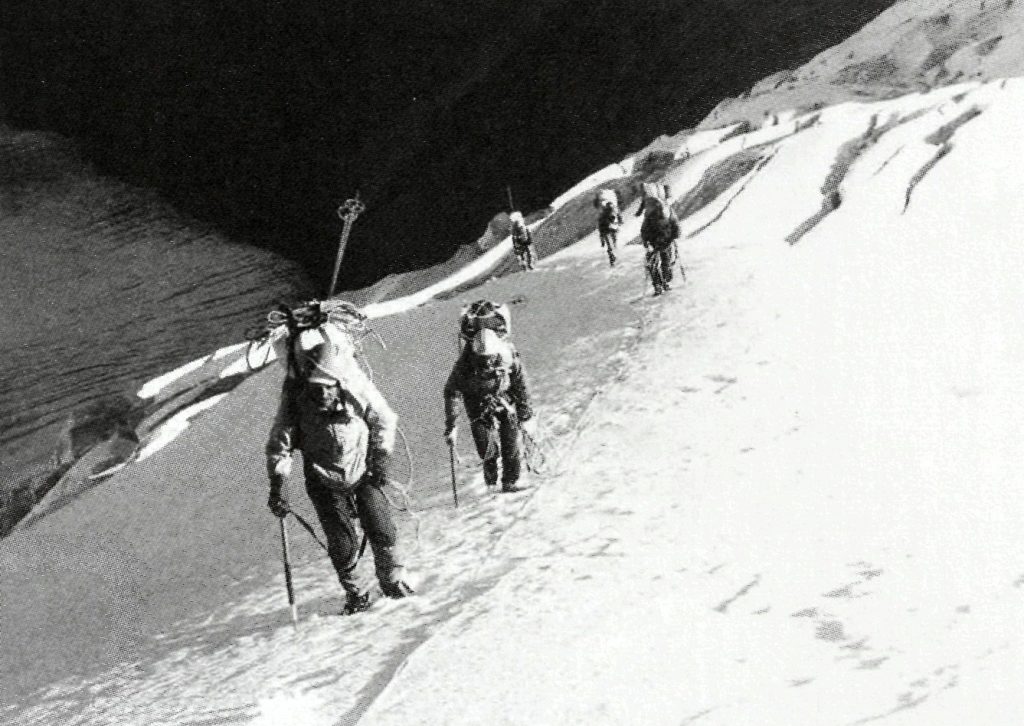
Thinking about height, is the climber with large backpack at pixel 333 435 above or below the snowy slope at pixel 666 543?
above

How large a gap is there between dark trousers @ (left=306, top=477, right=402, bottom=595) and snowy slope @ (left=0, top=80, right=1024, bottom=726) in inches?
13.5

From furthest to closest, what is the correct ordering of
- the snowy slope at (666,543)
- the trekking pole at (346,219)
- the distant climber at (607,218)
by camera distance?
the distant climber at (607,218), the trekking pole at (346,219), the snowy slope at (666,543)

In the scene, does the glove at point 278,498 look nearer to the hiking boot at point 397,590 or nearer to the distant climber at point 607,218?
the hiking boot at point 397,590

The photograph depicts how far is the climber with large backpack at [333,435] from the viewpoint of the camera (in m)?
5.91

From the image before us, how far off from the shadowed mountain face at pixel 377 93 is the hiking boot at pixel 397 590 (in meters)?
31.6

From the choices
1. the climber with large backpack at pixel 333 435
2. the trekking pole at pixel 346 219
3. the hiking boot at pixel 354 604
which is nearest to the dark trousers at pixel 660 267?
the trekking pole at pixel 346 219

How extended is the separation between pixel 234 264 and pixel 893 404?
5131 centimetres

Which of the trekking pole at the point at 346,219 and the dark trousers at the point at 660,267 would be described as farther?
the dark trousers at the point at 660,267

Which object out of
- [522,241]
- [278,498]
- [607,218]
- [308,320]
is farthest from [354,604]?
[522,241]

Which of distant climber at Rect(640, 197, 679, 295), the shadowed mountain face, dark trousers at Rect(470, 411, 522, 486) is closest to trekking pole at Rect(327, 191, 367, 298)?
dark trousers at Rect(470, 411, 522, 486)

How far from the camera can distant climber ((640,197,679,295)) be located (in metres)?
13.7

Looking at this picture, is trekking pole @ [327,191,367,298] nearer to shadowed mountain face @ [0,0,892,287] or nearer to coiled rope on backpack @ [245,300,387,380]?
coiled rope on backpack @ [245,300,387,380]

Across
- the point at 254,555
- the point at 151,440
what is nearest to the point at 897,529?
the point at 254,555

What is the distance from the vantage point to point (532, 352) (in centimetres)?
1290
